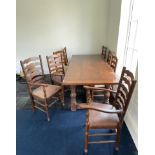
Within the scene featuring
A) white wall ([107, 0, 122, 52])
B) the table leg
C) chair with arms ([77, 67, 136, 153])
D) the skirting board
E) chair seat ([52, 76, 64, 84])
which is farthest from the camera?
chair seat ([52, 76, 64, 84])

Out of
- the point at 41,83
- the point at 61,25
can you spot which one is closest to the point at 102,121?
the point at 41,83

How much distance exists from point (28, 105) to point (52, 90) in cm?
70

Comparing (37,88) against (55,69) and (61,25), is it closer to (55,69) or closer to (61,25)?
(55,69)

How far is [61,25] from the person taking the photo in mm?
4105

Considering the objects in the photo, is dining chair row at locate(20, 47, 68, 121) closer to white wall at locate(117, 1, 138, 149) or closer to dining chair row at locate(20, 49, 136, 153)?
dining chair row at locate(20, 49, 136, 153)

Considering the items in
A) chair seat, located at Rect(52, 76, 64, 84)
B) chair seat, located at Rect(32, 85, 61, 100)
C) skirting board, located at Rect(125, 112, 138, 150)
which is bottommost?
skirting board, located at Rect(125, 112, 138, 150)

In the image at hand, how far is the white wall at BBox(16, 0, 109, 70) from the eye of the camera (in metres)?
3.94

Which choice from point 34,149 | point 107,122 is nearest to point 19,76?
point 34,149

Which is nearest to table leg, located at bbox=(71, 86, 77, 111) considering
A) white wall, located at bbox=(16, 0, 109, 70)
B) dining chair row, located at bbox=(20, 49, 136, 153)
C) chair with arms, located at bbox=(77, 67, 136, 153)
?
dining chair row, located at bbox=(20, 49, 136, 153)

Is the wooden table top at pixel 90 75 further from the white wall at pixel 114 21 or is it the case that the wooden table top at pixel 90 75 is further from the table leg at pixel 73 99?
the white wall at pixel 114 21

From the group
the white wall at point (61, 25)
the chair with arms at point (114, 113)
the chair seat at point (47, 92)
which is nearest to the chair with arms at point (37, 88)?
the chair seat at point (47, 92)

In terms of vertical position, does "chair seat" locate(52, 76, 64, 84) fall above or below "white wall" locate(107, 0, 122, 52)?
below

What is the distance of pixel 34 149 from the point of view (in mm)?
1938
